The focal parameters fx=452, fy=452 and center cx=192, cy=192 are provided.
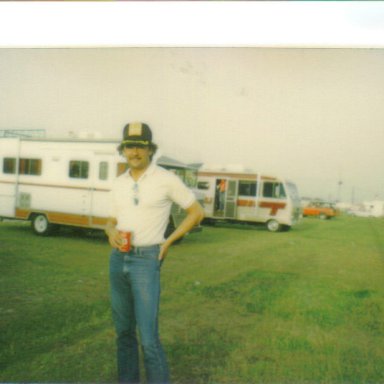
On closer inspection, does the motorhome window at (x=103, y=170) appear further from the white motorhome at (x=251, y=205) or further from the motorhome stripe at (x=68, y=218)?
the white motorhome at (x=251, y=205)

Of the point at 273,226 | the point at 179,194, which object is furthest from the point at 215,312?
the point at 273,226

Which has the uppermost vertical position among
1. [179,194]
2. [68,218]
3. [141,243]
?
[179,194]

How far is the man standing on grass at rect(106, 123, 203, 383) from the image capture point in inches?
94.9

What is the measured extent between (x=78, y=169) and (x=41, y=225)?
92cm

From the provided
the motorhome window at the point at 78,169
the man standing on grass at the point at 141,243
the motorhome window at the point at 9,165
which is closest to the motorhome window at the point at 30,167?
the motorhome window at the point at 9,165

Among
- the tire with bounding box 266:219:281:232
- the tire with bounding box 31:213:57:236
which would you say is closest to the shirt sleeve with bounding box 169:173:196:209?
the tire with bounding box 31:213:57:236

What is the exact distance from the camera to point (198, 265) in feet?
17.5

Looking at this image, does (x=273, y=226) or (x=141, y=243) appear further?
(x=273, y=226)

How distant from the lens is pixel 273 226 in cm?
892

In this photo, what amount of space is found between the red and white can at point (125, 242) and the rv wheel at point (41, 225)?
12.2 ft

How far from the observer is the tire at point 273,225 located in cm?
877

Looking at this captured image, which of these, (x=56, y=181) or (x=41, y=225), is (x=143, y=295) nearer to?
(x=41, y=225)

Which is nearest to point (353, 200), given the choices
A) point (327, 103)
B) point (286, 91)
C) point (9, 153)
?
point (327, 103)

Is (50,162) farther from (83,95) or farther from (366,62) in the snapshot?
(366,62)
